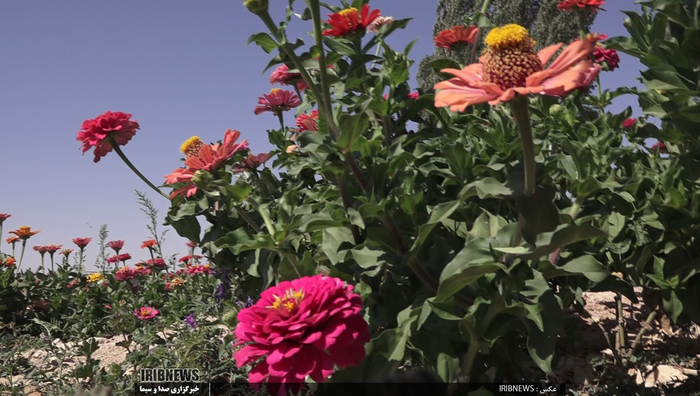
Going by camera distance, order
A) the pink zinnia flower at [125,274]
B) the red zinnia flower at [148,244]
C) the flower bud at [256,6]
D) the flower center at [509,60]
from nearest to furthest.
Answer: the flower center at [509,60], the flower bud at [256,6], the pink zinnia flower at [125,274], the red zinnia flower at [148,244]

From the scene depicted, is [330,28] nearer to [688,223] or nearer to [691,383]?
[688,223]

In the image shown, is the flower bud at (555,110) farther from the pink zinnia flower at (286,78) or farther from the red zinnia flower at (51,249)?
the red zinnia flower at (51,249)

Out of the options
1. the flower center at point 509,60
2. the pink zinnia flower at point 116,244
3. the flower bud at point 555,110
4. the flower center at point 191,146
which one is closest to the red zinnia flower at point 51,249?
the pink zinnia flower at point 116,244

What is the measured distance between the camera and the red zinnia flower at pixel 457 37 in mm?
2674

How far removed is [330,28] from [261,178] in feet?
2.90

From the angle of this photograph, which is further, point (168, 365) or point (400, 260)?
point (168, 365)

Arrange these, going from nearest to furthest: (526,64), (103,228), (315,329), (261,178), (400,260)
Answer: (526,64), (315,329), (400,260), (261,178), (103,228)

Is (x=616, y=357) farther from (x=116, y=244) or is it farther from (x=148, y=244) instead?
(x=116, y=244)

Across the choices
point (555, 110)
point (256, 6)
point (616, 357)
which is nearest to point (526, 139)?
point (256, 6)

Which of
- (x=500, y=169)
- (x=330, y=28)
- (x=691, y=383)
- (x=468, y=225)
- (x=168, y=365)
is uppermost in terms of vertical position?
(x=330, y=28)

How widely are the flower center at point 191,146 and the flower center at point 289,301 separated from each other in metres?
1.23

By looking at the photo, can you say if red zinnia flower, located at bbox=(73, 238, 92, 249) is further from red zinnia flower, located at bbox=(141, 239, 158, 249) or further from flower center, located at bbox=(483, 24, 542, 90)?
flower center, located at bbox=(483, 24, 542, 90)

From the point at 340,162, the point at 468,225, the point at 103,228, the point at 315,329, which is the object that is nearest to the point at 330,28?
the point at 340,162

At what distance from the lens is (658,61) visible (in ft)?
7.06
